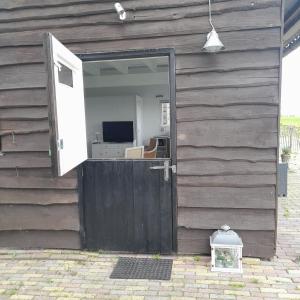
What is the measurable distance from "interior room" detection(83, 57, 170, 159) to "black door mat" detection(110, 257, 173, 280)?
3.80 m

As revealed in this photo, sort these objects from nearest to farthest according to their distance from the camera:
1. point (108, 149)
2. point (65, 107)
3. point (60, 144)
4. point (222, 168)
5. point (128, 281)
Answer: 1. point (60, 144)
2. point (65, 107)
3. point (128, 281)
4. point (222, 168)
5. point (108, 149)

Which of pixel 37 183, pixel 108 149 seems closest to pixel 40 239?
pixel 37 183

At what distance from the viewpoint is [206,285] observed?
2.47 metres

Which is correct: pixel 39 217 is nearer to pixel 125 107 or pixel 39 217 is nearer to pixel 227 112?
pixel 227 112

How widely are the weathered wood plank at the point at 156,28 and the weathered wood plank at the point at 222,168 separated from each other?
1024 mm

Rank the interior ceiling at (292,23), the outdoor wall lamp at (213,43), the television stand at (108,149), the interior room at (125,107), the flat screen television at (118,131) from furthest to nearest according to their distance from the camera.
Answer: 1. the flat screen television at (118,131)
2. the interior room at (125,107)
3. the television stand at (108,149)
4. the interior ceiling at (292,23)
5. the outdoor wall lamp at (213,43)

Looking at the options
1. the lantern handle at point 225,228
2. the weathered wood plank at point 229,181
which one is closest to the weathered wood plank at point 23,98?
the weathered wood plank at point 229,181

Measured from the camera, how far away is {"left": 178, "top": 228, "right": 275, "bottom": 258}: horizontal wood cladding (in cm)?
285

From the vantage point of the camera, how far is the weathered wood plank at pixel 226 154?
9.04 feet

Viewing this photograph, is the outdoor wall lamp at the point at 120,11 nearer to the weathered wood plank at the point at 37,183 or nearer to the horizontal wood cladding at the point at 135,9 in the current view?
the horizontal wood cladding at the point at 135,9

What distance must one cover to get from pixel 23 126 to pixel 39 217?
868 mm

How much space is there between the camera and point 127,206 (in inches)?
119

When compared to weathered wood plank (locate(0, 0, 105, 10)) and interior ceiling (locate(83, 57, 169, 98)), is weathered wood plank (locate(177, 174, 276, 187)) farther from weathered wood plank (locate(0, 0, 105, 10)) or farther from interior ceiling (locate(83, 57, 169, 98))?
interior ceiling (locate(83, 57, 169, 98))

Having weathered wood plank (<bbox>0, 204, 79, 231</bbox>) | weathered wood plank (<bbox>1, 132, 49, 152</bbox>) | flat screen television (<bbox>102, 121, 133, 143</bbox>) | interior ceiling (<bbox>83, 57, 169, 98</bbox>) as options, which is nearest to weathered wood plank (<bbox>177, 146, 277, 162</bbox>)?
weathered wood plank (<bbox>0, 204, 79, 231</bbox>)
